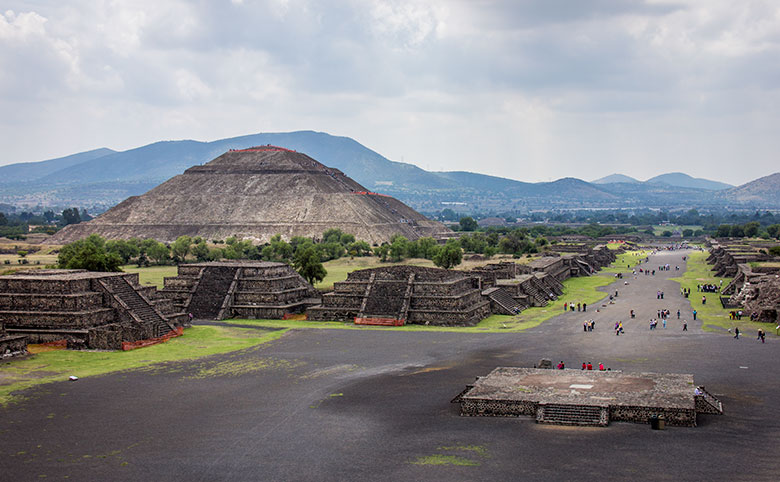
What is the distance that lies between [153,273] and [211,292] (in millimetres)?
36590

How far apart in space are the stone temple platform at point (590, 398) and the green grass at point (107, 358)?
1936 centimetres

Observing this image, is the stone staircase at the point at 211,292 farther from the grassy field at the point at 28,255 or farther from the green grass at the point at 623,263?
the green grass at the point at 623,263

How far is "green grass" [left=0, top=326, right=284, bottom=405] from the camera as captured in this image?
38094mm

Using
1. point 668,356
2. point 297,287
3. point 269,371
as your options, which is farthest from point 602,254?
point 269,371

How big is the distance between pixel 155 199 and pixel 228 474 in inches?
7040

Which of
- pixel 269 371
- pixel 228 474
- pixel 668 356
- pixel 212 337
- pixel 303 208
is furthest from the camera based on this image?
pixel 303 208

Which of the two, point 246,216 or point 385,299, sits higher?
point 246,216

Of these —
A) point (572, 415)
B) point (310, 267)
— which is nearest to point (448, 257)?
point (310, 267)

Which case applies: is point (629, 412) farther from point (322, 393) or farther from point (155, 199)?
point (155, 199)

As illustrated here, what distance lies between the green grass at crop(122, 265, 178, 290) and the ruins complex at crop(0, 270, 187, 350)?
2869cm

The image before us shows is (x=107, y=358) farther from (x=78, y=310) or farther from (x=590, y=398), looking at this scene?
(x=590, y=398)

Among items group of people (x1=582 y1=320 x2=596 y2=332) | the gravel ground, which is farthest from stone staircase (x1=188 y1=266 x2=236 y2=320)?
group of people (x1=582 y1=320 x2=596 y2=332)

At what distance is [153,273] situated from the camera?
99.8 metres

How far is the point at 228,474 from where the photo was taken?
25.2 m
